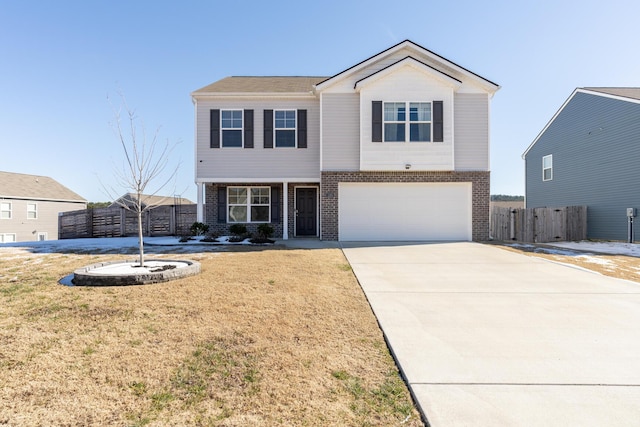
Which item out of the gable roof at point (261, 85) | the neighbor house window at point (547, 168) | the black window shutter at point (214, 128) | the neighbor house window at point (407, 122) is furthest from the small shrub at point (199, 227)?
the neighbor house window at point (547, 168)

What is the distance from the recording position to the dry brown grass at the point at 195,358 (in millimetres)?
2236

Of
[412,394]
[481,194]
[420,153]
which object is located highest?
[420,153]

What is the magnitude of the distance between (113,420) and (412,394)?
214 cm

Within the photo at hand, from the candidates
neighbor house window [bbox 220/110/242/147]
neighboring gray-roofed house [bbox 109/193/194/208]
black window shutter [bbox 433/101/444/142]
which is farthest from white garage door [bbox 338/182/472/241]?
neighboring gray-roofed house [bbox 109/193/194/208]

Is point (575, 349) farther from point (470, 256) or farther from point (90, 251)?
point (90, 251)

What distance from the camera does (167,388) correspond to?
2510 mm

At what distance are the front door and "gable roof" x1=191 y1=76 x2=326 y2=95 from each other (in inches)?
160

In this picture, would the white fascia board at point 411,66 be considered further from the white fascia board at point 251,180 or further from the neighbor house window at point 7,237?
the neighbor house window at point 7,237

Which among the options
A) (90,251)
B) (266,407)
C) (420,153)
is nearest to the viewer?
(266,407)

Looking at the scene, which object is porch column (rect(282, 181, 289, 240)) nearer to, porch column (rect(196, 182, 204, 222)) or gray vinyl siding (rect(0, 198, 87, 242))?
porch column (rect(196, 182, 204, 222))

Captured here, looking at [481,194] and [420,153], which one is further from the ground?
[420,153]

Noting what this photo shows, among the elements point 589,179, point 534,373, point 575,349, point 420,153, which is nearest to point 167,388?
point 534,373

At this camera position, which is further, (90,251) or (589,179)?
(589,179)

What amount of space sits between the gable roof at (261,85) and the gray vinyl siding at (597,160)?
13.5m
